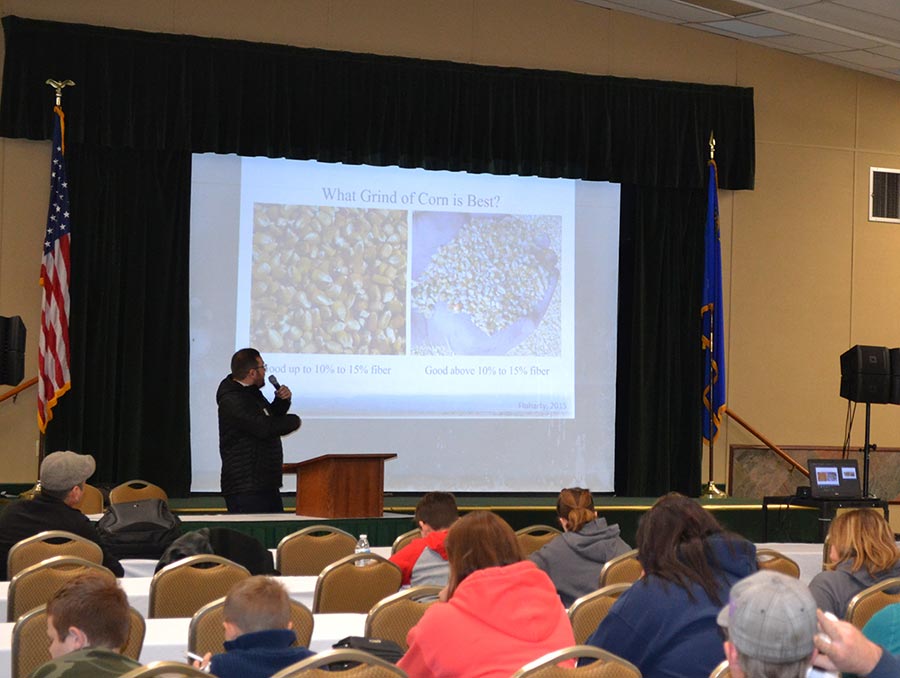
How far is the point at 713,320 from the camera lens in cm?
1106

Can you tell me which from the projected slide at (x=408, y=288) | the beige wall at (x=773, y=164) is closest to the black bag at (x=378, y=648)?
the projected slide at (x=408, y=288)

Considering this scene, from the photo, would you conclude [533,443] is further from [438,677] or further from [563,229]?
[438,677]

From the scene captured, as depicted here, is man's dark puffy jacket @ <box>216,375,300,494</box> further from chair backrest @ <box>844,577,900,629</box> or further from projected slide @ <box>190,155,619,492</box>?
chair backrest @ <box>844,577,900,629</box>

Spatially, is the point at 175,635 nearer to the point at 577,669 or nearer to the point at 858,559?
the point at 577,669

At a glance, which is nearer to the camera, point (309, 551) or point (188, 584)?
point (188, 584)

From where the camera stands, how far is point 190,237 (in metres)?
9.95

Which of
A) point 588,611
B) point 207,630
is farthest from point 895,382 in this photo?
point 207,630

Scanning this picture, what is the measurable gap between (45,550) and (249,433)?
7.78 ft

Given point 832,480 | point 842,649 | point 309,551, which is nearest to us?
point 842,649

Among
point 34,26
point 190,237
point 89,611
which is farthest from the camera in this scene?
point 190,237

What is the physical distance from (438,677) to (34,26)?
7720 millimetres

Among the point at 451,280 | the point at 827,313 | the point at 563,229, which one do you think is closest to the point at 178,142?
the point at 451,280

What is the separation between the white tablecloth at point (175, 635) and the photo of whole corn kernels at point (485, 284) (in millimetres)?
6330

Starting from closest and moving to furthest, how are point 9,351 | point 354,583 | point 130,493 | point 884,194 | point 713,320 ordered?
point 354,583, point 130,493, point 9,351, point 713,320, point 884,194
